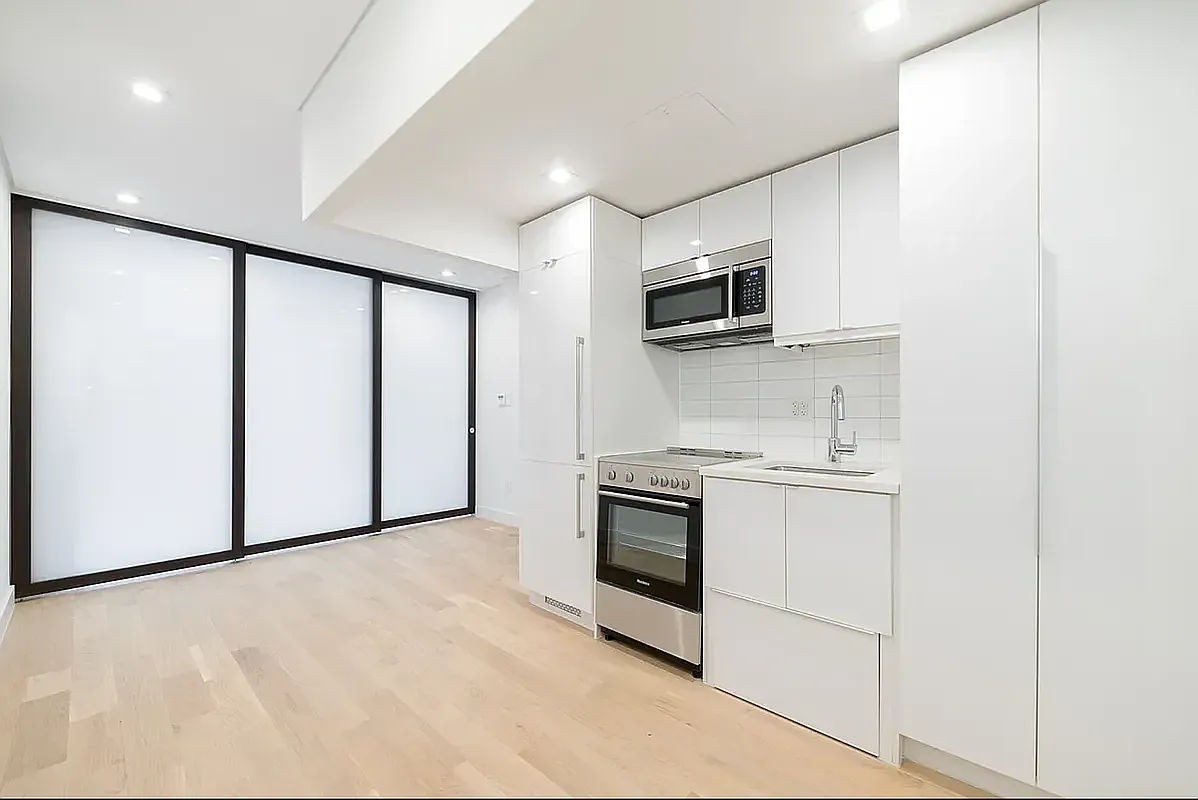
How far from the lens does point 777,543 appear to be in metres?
2.09

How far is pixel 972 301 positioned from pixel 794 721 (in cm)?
158

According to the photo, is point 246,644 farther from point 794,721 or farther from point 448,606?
point 794,721

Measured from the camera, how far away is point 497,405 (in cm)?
557

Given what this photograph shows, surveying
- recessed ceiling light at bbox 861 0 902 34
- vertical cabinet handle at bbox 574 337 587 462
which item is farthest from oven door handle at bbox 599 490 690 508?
recessed ceiling light at bbox 861 0 902 34

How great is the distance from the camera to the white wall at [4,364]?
2.92 m

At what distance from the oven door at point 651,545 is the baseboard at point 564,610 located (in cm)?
29

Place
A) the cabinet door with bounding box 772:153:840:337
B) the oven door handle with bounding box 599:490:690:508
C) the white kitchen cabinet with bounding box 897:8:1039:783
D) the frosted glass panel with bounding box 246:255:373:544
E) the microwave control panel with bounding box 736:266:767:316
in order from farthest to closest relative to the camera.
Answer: the frosted glass panel with bounding box 246:255:373:544 → the microwave control panel with bounding box 736:266:767:316 → the oven door handle with bounding box 599:490:690:508 → the cabinet door with bounding box 772:153:840:337 → the white kitchen cabinet with bounding box 897:8:1039:783

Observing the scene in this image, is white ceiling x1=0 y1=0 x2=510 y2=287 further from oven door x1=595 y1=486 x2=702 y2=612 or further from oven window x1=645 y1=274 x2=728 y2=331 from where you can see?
oven door x1=595 y1=486 x2=702 y2=612

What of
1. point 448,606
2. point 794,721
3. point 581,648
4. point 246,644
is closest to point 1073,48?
point 794,721

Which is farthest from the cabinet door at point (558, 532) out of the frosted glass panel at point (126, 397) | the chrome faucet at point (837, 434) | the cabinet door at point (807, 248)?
the frosted glass panel at point (126, 397)

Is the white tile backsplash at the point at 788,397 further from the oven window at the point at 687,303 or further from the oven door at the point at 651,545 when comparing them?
the oven door at the point at 651,545

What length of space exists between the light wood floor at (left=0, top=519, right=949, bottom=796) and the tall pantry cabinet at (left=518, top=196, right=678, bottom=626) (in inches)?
16.0

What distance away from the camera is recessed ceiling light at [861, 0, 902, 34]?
150 cm

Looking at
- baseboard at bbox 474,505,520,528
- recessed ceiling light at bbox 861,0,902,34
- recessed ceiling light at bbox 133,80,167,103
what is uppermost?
recessed ceiling light at bbox 133,80,167,103
